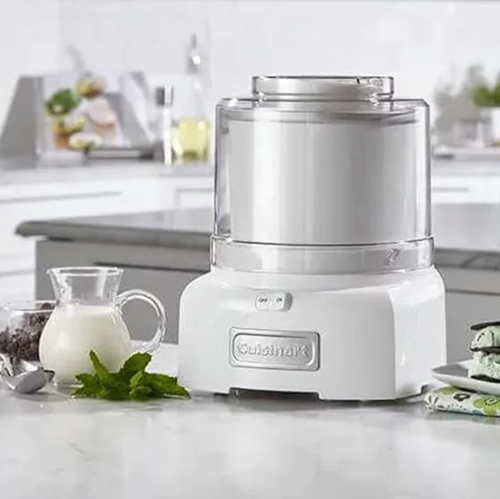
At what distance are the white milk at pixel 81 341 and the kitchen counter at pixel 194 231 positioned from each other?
125cm

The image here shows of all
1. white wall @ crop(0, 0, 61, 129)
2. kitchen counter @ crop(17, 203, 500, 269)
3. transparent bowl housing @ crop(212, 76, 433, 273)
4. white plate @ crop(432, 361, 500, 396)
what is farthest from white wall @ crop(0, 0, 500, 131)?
white plate @ crop(432, 361, 500, 396)

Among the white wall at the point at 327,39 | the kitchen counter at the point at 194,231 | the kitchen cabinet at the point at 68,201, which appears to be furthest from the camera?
the white wall at the point at 327,39

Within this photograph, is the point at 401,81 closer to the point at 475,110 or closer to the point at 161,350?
the point at 475,110

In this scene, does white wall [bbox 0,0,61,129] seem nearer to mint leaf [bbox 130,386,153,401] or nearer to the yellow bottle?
the yellow bottle

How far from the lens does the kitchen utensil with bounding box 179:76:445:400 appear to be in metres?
1.76

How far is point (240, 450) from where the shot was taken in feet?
5.05

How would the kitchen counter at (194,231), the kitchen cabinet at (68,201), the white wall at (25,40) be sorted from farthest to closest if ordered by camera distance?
the white wall at (25,40)
the kitchen cabinet at (68,201)
the kitchen counter at (194,231)

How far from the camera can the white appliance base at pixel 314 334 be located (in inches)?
69.2

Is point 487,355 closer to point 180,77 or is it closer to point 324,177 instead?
point 324,177

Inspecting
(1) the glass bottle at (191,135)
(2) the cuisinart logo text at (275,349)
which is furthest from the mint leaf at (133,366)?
(1) the glass bottle at (191,135)

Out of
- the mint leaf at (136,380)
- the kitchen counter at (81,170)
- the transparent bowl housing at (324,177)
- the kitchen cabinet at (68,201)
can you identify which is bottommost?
the kitchen cabinet at (68,201)

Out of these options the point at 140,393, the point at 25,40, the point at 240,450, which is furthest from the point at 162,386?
the point at 25,40

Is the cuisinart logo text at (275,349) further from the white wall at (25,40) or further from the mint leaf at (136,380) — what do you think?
the white wall at (25,40)

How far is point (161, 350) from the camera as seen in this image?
2213 millimetres
